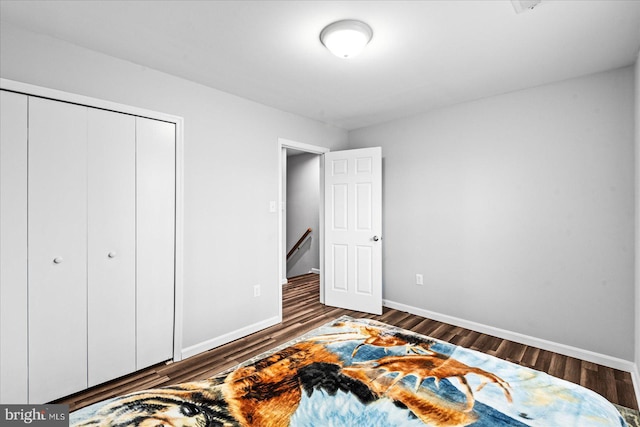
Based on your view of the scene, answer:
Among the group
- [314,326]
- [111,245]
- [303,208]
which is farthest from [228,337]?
[303,208]

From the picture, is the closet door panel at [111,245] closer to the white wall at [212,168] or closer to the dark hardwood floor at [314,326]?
the dark hardwood floor at [314,326]

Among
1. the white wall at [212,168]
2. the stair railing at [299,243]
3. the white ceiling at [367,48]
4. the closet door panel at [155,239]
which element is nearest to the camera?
the white ceiling at [367,48]

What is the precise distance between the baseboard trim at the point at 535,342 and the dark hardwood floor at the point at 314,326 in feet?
0.17

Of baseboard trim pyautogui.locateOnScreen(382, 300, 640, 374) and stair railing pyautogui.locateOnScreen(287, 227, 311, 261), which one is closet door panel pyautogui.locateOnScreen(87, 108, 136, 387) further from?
stair railing pyautogui.locateOnScreen(287, 227, 311, 261)

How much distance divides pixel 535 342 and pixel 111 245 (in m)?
3.79

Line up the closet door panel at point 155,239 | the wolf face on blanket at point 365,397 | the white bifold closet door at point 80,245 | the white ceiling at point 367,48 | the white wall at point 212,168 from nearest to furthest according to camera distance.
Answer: the wolf face on blanket at point 365,397, the white ceiling at point 367,48, the white bifold closet door at point 80,245, the white wall at point 212,168, the closet door panel at point 155,239

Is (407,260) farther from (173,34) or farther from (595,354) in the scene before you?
(173,34)

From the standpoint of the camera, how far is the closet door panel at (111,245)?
2180mm

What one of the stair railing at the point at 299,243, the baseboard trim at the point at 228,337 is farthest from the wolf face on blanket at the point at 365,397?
the stair railing at the point at 299,243

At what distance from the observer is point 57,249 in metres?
2.04

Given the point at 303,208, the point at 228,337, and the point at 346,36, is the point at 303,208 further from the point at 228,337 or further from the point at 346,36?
the point at 346,36

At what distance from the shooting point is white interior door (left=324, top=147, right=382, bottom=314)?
3746mm

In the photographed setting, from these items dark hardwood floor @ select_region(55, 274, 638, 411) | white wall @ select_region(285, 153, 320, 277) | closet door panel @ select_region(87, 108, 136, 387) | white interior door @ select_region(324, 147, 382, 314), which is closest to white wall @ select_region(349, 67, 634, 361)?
dark hardwood floor @ select_region(55, 274, 638, 411)

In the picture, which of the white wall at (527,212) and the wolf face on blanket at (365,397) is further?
the white wall at (527,212)
